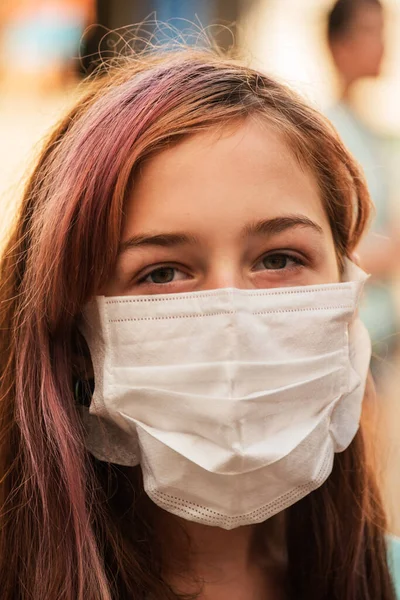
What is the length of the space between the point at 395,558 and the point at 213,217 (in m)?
1.03

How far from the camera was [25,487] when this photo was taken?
5.19 feet

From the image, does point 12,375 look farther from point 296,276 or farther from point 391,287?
point 391,287

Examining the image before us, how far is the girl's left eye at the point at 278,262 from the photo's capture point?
1.69m

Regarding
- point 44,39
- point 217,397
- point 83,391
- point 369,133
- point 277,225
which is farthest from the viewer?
point 44,39

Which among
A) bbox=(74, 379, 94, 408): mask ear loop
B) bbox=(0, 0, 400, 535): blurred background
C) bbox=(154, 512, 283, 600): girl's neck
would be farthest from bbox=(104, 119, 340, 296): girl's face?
bbox=(0, 0, 400, 535): blurred background

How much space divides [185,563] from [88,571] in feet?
0.99

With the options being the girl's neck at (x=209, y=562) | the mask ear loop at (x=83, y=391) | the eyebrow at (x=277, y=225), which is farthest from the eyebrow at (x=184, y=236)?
the girl's neck at (x=209, y=562)

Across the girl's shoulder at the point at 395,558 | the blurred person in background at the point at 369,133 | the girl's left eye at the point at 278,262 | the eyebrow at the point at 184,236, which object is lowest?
the girl's shoulder at the point at 395,558

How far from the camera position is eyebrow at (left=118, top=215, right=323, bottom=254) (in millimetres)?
1587

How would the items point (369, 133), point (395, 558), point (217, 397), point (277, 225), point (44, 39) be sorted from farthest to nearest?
point (44, 39), point (369, 133), point (395, 558), point (277, 225), point (217, 397)

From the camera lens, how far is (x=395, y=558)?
1.98 m

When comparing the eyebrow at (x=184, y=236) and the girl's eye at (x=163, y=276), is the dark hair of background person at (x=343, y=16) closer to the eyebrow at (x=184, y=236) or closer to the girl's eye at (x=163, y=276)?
the eyebrow at (x=184, y=236)

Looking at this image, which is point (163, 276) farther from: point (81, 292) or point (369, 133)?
point (369, 133)

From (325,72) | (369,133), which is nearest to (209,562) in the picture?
(369,133)
